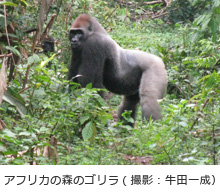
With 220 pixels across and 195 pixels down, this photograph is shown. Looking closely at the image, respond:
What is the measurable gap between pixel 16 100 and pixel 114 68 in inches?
97.6

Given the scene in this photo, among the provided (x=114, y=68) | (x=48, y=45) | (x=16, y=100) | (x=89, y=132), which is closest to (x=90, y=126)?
(x=89, y=132)

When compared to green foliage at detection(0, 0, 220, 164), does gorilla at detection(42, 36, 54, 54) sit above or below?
above

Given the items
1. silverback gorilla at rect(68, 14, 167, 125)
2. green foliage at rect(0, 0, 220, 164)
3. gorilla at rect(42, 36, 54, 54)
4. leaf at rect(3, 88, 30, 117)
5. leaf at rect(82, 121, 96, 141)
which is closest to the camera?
green foliage at rect(0, 0, 220, 164)

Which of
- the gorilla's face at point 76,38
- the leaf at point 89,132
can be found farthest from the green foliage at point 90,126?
the gorilla's face at point 76,38

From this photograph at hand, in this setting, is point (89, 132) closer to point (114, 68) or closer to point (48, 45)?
point (114, 68)

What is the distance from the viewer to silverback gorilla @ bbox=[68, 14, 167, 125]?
19.8ft

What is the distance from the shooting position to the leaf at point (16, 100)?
410 cm

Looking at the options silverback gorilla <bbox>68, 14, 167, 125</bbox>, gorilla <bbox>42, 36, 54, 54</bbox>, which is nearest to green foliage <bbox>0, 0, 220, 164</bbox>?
silverback gorilla <bbox>68, 14, 167, 125</bbox>

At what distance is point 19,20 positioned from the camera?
192 inches

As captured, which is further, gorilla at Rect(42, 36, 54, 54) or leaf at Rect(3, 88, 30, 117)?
gorilla at Rect(42, 36, 54, 54)

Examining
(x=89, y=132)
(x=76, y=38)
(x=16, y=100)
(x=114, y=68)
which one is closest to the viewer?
(x=89, y=132)

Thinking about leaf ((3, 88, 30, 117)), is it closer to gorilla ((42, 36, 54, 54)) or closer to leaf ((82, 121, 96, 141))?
leaf ((82, 121, 96, 141))

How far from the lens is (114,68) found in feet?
21.1

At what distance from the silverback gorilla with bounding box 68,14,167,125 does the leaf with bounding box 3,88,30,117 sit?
1678 millimetres
